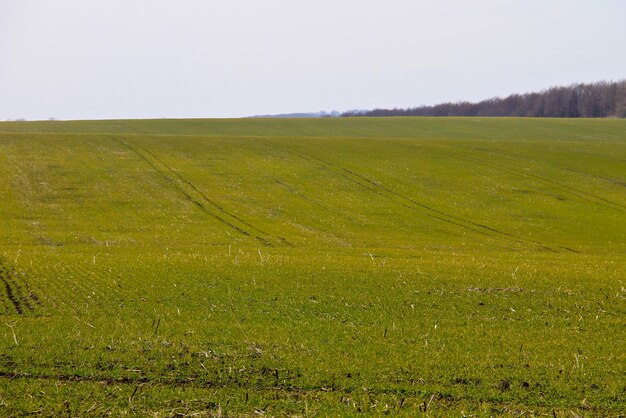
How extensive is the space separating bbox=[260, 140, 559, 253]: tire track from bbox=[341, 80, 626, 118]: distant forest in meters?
114

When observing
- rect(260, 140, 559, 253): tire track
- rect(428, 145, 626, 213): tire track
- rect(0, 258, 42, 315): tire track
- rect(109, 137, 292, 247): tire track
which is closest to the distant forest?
rect(428, 145, 626, 213): tire track

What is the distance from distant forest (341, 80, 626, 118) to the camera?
153500mm

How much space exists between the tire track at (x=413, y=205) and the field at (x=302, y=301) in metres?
0.26

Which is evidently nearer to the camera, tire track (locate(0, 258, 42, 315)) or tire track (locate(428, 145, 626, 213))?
tire track (locate(0, 258, 42, 315))

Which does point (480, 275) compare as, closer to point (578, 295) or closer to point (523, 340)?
point (578, 295)

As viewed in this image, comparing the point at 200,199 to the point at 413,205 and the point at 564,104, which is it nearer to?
the point at 413,205

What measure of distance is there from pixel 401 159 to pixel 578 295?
136ft

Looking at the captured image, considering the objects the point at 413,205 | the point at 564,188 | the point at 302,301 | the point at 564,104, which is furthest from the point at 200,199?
the point at 564,104

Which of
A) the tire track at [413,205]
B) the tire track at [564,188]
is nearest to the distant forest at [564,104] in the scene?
the tire track at [564,188]

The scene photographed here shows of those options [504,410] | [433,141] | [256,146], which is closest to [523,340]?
[504,410]

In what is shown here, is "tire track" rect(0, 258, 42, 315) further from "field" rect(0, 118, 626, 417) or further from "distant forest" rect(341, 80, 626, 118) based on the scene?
"distant forest" rect(341, 80, 626, 118)

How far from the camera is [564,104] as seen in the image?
16175 centimetres

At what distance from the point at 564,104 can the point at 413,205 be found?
13314 cm

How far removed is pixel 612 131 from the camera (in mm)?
85812
